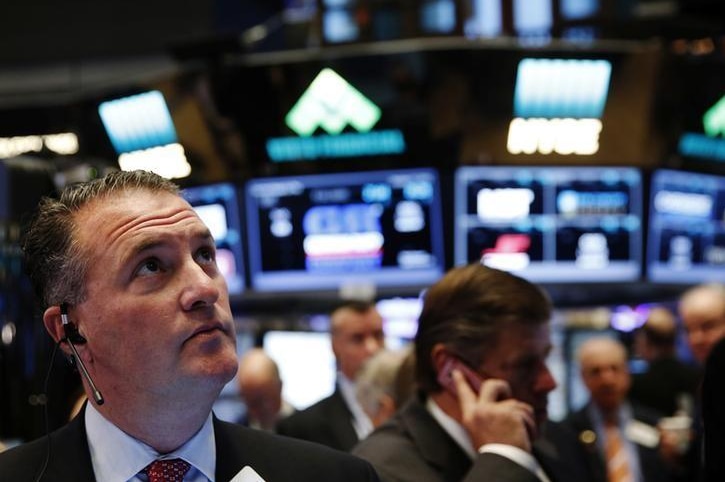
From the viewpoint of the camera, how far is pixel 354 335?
5.12 metres

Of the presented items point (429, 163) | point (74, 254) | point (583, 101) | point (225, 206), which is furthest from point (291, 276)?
point (74, 254)

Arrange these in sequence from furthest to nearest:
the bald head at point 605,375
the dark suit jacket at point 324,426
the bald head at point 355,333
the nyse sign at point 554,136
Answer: the nyse sign at point 554,136, the bald head at point 605,375, the bald head at point 355,333, the dark suit jacket at point 324,426

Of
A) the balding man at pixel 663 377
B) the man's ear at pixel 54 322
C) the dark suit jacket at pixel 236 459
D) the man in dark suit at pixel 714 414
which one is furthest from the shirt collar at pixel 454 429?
the balding man at pixel 663 377

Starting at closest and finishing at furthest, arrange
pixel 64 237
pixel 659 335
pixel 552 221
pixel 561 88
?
pixel 64 237 < pixel 561 88 < pixel 552 221 < pixel 659 335

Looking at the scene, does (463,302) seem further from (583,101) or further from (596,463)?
(583,101)

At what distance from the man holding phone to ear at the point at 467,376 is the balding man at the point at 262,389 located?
2.62m

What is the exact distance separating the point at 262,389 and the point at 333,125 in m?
1.52

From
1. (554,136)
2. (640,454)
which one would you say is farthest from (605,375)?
(554,136)

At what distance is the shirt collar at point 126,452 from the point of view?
1.57m

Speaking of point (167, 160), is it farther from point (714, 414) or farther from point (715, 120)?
point (714, 414)

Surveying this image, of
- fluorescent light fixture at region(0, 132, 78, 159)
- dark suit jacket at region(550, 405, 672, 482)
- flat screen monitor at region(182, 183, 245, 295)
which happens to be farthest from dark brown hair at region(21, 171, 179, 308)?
fluorescent light fixture at region(0, 132, 78, 159)

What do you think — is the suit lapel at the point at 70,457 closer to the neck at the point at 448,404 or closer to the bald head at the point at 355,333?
the neck at the point at 448,404

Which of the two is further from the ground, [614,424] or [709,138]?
[709,138]

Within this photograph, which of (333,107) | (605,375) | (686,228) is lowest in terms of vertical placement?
(605,375)
